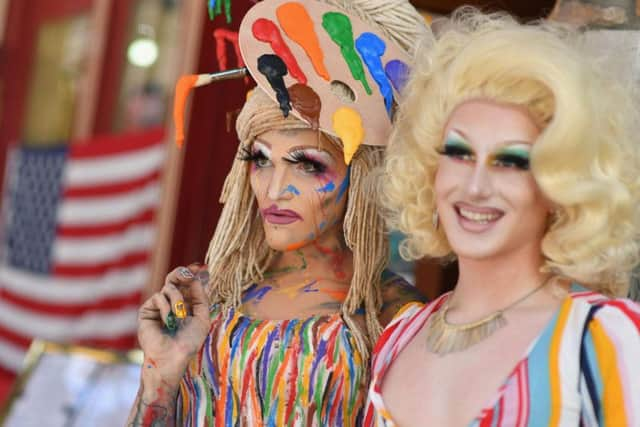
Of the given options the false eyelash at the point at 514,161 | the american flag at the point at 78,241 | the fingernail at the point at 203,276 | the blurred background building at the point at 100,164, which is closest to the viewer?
the false eyelash at the point at 514,161

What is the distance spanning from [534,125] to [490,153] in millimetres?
72

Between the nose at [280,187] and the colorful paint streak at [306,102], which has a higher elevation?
the colorful paint streak at [306,102]

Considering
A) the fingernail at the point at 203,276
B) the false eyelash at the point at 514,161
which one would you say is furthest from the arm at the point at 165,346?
the false eyelash at the point at 514,161

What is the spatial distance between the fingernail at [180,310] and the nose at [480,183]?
1.98 feet

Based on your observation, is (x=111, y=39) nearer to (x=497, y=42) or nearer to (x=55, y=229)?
(x=55, y=229)

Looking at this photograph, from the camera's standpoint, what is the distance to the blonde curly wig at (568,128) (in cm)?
128

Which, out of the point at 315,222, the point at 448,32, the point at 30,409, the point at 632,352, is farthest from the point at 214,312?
the point at 30,409

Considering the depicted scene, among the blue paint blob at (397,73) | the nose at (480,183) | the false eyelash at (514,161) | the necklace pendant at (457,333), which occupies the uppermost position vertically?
the blue paint blob at (397,73)

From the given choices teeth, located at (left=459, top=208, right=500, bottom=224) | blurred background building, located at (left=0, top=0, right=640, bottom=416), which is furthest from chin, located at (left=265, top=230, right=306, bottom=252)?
blurred background building, located at (left=0, top=0, right=640, bottom=416)

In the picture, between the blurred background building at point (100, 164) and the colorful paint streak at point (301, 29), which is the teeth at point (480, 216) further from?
the blurred background building at point (100, 164)

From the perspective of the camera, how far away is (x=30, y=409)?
9.27 ft

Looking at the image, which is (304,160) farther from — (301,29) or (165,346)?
(165,346)

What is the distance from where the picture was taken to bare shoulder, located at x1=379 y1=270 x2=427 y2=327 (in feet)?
5.74

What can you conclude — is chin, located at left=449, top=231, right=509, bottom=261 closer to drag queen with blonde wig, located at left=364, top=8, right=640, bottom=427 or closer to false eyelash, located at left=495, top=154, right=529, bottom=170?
drag queen with blonde wig, located at left=364, top=8, right=640, bottom=427
